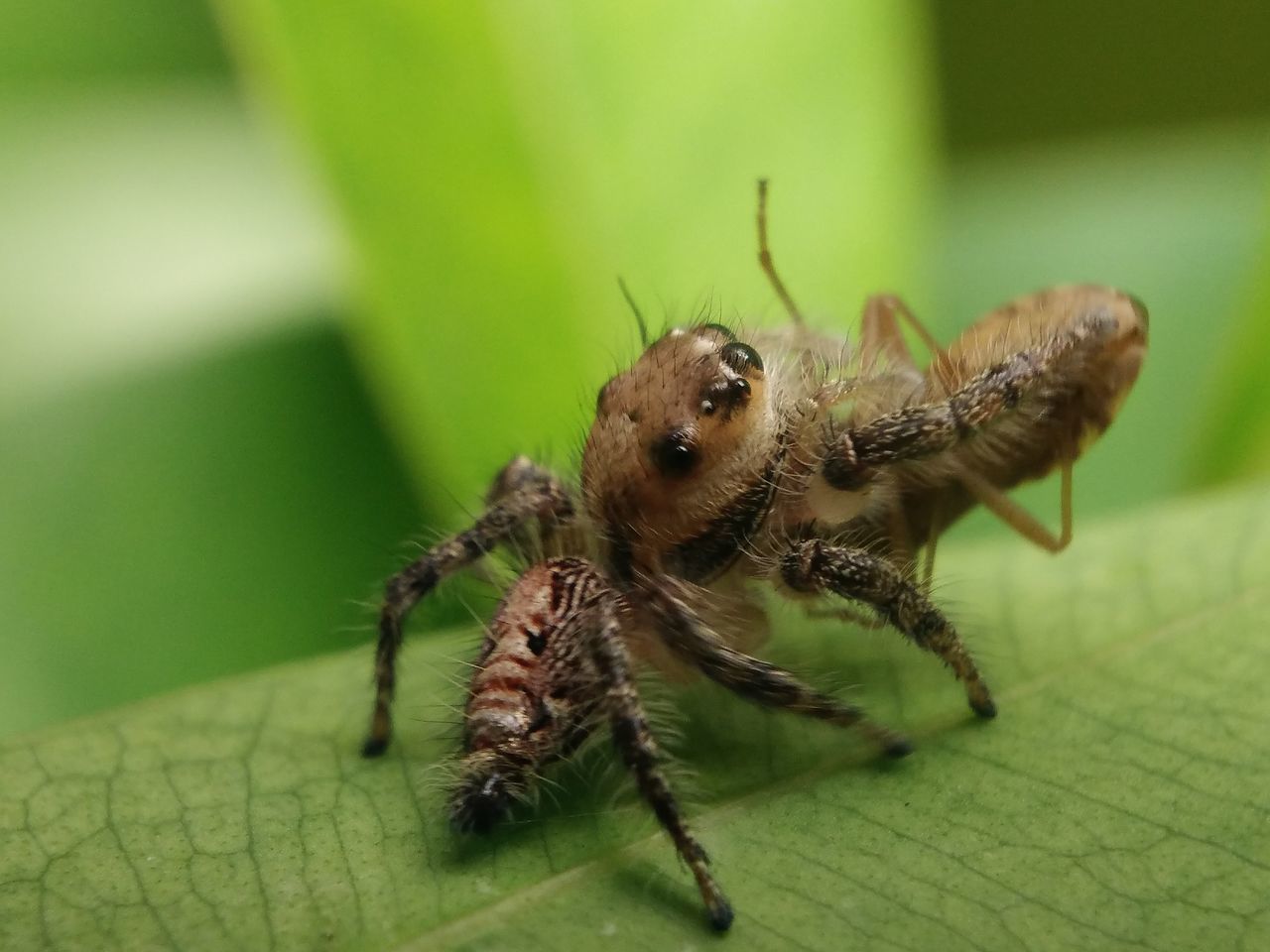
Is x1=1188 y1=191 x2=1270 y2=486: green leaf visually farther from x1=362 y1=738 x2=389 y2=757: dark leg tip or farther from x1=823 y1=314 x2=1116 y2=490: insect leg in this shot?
x1=362 y1=738 x2=389 y2=757: dark leg tip

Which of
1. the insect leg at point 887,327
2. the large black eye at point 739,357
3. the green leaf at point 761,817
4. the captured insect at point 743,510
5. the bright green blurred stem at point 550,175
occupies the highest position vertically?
the bright green blurred stem at point 550,175

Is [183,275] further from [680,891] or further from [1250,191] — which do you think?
[1250,191]

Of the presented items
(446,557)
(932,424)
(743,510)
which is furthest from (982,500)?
(446,557)

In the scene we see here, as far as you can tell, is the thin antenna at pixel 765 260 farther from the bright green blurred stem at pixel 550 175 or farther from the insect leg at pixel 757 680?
the insect leg at pixel 757 680

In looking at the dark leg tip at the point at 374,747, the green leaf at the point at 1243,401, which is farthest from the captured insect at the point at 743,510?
the green leaf at the point at 1243,401

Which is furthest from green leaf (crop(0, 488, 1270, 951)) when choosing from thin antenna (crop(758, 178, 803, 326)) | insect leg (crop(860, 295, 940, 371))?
thin antenna (crop(758, 178, 803, 326))

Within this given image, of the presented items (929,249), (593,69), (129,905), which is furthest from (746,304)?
(129,905)

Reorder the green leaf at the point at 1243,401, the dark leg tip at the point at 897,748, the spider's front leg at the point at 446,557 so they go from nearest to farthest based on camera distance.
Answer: the dark leg tip at the point at 897,748 → the spider's front leg at the point at 446,557 → the green leaf at the point at 1243,401
